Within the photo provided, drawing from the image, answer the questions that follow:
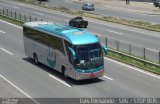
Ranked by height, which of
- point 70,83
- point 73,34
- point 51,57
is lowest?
point 70,83

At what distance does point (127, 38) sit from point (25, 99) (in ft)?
84.0

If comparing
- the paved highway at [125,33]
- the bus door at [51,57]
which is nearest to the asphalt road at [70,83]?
the bus door at [51,57]

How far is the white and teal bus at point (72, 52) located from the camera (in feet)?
91.9

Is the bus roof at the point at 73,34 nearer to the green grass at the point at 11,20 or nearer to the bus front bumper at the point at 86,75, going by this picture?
the bus front bumper at the point at 86,75

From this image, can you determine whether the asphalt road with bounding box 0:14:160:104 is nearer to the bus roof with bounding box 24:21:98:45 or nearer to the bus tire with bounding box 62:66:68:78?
the bus tire with bounding box 62:66:68:78

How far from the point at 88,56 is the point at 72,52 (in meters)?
1.10

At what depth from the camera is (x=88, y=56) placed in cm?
2822

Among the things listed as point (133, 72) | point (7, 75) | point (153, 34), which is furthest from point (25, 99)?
point (153, 34)

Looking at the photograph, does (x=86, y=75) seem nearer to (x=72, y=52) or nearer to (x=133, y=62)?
(x=72, y=52)

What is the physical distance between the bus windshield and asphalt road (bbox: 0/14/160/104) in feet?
4.33

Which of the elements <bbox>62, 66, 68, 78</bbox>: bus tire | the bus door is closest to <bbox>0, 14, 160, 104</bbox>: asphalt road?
<bbox>62, 66, 68, 78</bbox>: bus tire

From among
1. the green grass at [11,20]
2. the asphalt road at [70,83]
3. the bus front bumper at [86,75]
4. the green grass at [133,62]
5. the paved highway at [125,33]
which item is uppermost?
the green grass at [11,20]

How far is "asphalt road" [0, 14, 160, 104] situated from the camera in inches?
1027

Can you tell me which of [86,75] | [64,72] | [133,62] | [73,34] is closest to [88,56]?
[86,75]
